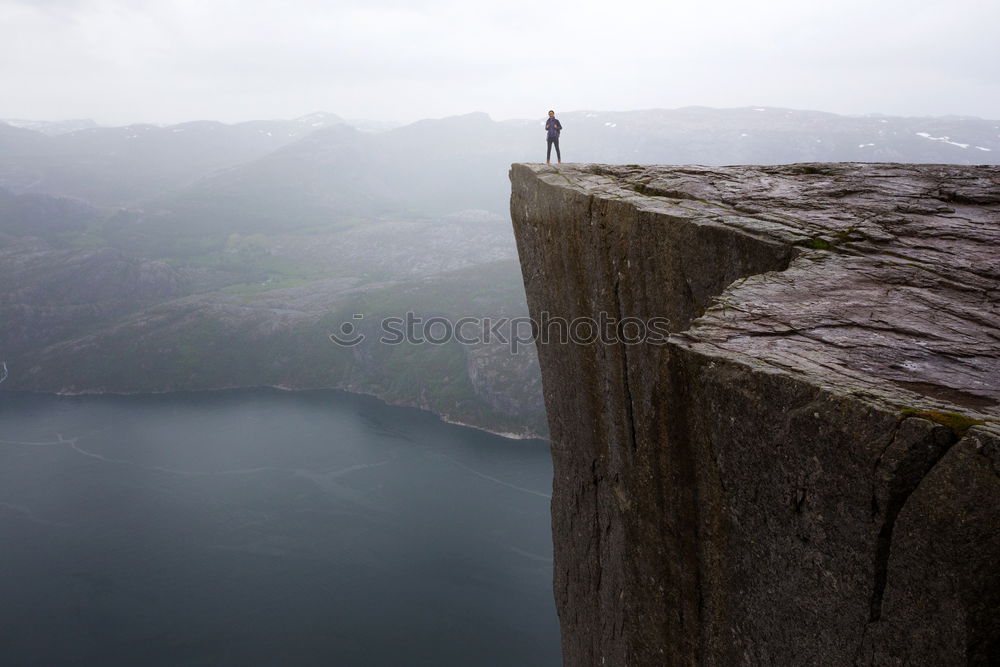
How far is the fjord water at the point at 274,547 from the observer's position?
2352 inches

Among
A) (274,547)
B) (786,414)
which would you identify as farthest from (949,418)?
(274,547)

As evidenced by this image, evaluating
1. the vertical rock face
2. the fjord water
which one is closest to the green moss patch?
the vertical rock face

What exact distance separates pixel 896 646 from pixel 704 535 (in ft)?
6.42

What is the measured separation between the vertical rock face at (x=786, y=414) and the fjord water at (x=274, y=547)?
5545 cm

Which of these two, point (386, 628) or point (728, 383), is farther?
point (386, 628)

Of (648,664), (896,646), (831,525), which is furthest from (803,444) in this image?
(648,664)

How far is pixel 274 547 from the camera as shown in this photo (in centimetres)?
7306

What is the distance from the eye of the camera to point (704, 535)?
627 cm

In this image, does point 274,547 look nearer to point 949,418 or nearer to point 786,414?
point 786,414

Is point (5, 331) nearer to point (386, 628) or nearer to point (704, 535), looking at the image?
point (386, 628)

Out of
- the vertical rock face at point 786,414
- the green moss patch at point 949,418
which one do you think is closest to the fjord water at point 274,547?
the vertical rock face at point 786,414

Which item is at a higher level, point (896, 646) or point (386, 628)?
point (896, 646)

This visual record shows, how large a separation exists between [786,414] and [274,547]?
77.4 m

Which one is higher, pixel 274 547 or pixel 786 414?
pixel 786 414
